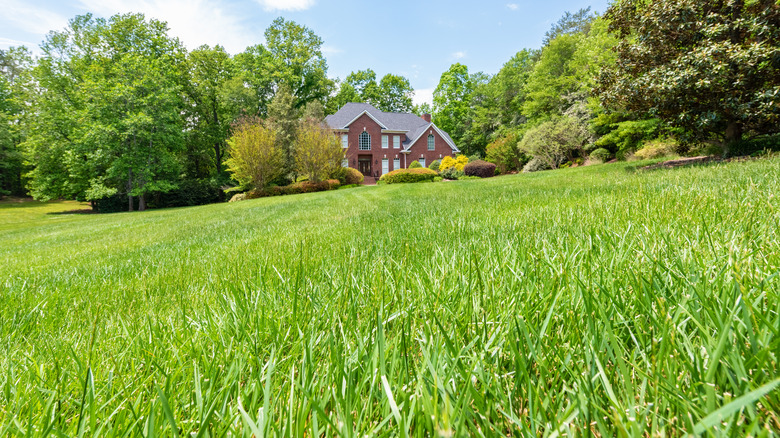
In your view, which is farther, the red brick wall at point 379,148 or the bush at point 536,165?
the red brick wall at point 379,148

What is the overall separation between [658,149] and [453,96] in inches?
1633

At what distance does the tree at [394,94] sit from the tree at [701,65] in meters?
48.7

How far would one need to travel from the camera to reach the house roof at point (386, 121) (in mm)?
39156

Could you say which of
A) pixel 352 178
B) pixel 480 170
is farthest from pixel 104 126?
pixel 480 170

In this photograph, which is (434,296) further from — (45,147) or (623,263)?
(45,147)

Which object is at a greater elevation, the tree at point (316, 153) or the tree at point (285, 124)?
the tree at point (285, 124)

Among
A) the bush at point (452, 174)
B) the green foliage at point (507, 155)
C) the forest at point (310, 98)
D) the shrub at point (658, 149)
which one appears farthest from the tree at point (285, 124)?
the shrub at point (658, 149)

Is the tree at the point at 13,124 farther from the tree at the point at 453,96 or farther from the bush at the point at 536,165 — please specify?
the tree at the point at 453,96

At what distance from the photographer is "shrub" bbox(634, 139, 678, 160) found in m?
16.2

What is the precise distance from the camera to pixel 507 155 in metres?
31.0

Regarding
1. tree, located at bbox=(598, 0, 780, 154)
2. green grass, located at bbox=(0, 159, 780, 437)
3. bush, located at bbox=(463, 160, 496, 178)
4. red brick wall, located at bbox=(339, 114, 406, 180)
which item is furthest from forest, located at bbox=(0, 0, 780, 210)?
green grass, located at bbox=(0, 159, 780, 437)

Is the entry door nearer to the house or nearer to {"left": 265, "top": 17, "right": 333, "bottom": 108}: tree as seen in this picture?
the house

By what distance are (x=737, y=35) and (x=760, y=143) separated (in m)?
3.86

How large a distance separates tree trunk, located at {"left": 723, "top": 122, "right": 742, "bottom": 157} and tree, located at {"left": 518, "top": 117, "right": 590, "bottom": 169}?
15.3 metres
